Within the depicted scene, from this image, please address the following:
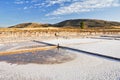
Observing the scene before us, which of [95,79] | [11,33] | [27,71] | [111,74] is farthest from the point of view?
[11,33]

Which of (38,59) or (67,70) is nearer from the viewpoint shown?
(67,70)

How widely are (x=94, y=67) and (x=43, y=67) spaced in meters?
1.54

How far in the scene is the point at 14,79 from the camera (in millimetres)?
4215

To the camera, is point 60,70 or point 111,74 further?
point 60,70

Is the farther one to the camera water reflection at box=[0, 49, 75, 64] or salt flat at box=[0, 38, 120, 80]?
water reflection at box=[0, 49, 75, 64]

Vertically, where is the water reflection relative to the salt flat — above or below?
above

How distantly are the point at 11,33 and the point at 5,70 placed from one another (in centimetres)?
1174

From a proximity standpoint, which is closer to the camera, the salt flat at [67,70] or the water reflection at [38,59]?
the salt flat at [67,70]

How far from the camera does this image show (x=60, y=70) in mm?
5000

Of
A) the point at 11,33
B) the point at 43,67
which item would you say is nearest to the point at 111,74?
the point at 43,67

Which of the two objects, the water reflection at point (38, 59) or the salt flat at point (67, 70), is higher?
the water reflection at point (38, 59)

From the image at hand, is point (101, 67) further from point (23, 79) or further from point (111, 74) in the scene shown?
point (23, 79)

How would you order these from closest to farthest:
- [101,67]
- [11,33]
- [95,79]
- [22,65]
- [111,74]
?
[95,79]
[111,74]
[101,67]
[22,65]
[11,33]

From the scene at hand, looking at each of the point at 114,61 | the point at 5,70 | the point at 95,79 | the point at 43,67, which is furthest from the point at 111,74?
the point at 5,70
